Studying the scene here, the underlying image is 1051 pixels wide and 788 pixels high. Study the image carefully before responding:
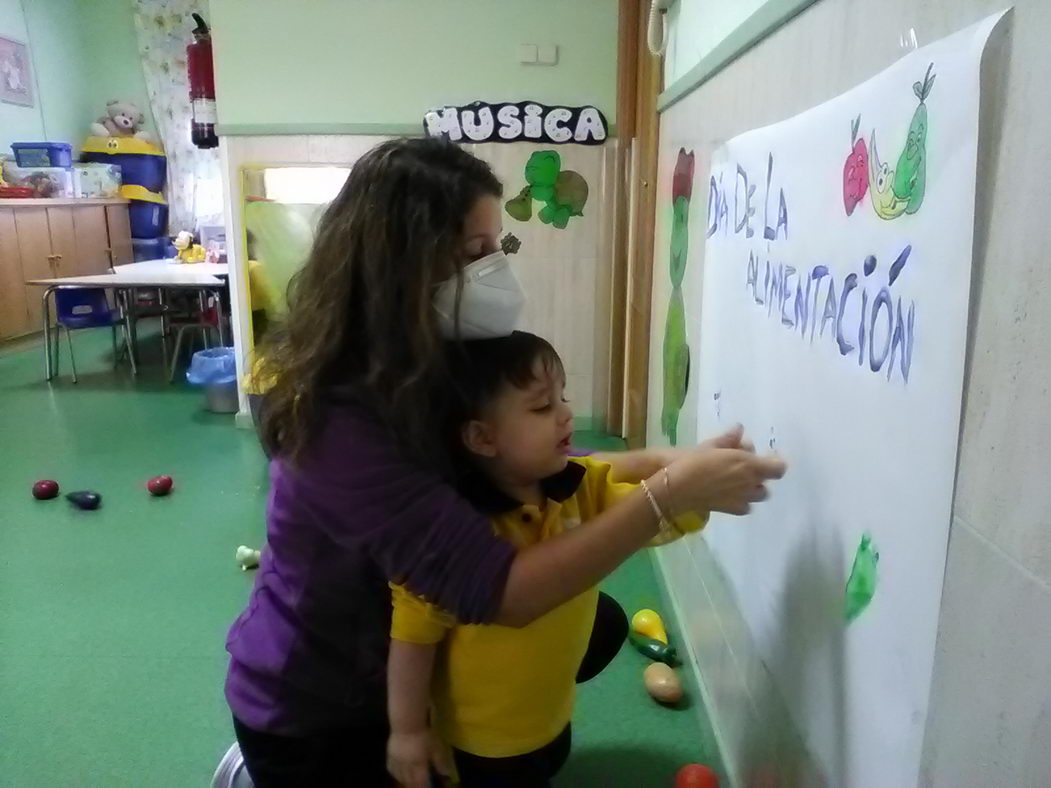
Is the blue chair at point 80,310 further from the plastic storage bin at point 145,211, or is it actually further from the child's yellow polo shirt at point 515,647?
the child's yellow polo shirt at point 515,647

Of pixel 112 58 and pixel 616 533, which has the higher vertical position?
pixel 112 58

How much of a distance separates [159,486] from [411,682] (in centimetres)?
186

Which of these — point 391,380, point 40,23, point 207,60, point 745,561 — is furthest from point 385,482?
point 40,23

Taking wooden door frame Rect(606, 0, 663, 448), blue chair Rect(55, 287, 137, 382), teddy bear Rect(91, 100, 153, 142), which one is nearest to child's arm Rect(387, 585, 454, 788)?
wooden door frame Rect(606, 0, 663, 448)

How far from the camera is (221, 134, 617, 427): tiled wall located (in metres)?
2.94

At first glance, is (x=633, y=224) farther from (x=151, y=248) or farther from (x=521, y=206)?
(x=151, y=248)

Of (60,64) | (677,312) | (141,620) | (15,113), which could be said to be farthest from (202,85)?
(60,64)

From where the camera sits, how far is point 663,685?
150 centimetres

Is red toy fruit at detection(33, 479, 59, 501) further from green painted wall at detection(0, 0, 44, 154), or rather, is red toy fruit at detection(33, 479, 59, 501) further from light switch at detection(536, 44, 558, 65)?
green painted wall at detection(0, 0, 44, 154)

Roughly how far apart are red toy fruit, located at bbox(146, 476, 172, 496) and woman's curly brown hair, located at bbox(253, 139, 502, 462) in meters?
1.87

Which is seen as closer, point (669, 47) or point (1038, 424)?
point (1038, 424)

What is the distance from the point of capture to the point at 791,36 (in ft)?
3.24

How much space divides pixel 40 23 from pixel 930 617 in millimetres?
6690

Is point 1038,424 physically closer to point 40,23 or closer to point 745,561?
point 745,561
